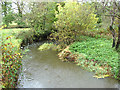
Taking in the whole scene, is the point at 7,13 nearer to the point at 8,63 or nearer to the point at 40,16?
the point at 40,16

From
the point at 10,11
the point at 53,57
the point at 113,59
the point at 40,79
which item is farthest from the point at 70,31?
the point at 10,11

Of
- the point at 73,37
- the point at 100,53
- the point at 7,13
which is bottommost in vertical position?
the point at 100,53

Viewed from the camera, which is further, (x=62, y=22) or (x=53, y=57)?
(x=62, y=22)

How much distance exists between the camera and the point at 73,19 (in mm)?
7062

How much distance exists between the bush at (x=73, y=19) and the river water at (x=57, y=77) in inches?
86.8

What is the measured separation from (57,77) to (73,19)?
406 cm

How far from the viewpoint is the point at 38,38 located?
1078 centimetres

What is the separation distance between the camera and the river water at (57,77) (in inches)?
155

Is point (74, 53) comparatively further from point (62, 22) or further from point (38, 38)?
point (38, 38)

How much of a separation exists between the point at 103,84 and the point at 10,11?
42.6 feet

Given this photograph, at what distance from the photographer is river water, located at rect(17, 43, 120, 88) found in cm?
393

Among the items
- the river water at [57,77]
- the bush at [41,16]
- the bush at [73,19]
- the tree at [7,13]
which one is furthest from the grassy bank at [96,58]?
the tree at [7,13]

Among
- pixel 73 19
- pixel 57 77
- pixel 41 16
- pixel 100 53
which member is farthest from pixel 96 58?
pixel 41 16

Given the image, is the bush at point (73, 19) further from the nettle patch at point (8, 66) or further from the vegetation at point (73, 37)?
the nettle patch at point (8, 66)
